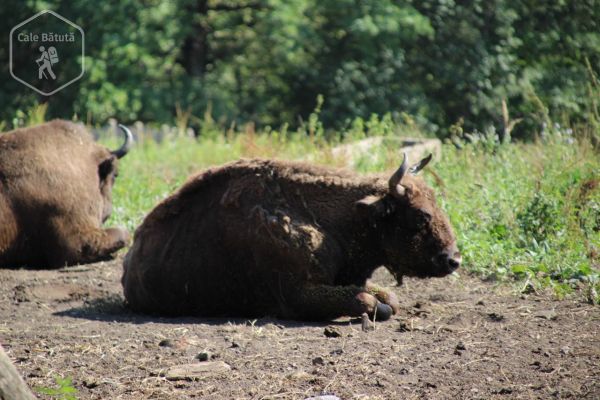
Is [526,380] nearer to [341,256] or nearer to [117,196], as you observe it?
[341,256]

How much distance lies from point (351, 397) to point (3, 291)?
13.9 feet

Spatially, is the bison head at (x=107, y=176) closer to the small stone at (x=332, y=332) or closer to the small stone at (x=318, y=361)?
the small stone at (x=332, y=332)

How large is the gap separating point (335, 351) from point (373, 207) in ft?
4.73

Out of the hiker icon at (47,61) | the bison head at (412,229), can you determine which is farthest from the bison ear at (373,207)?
the hiker icon at (47,61)

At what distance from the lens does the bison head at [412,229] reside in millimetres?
7043

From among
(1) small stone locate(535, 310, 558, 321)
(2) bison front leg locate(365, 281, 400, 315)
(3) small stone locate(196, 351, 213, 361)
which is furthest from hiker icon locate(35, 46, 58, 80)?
(3) small stone locate(196, 351, 213, 361)

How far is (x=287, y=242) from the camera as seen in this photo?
6.96m

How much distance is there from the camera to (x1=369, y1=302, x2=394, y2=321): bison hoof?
678 centimetres

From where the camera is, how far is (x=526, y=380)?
536 cm

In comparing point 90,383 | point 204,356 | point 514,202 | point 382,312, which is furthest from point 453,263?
point 90,383

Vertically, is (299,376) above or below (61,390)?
below

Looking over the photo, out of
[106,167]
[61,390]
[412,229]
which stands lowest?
[106,167]
